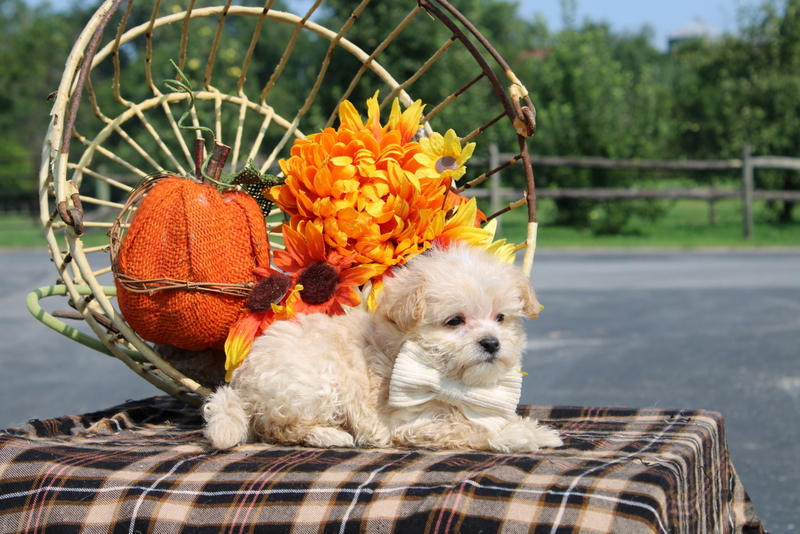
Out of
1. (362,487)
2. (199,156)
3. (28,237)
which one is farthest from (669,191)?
(362,487)

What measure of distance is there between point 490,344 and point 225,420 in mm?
715

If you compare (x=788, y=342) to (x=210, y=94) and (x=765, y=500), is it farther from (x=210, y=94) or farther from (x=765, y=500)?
(x=210, y=94)

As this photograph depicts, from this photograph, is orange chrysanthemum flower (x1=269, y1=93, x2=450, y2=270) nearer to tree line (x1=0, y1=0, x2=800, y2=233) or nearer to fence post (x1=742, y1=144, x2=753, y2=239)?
tree line (x1=0, y1=0, x2=800, y2=233)

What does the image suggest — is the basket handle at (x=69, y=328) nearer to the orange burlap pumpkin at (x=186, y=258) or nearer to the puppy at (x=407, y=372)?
the orange burlap pumpkin at (x=186, y=258)

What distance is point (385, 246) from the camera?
2.23m

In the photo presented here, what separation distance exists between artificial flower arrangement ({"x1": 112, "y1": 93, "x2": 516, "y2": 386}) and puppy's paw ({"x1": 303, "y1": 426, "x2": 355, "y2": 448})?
0.29 meters

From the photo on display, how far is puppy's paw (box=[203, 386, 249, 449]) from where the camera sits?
195cm

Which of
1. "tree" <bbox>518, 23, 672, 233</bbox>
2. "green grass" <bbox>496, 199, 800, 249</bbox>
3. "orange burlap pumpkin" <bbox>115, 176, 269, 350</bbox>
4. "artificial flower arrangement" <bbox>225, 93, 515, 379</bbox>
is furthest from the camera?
"tree" <bbox>518, 23, 672, 233</bbox>

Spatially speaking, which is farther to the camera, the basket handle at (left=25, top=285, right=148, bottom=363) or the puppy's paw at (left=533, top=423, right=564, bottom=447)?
the basket handle at (left=25, top=285, right=148, bottom=363)

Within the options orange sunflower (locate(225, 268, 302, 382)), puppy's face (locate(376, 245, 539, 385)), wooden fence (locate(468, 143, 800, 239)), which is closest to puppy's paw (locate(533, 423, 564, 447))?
puppy's face (locate(376, 245, 539, 385))

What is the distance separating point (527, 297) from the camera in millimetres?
1965

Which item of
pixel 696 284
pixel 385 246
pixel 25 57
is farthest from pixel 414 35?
pixel 25 57

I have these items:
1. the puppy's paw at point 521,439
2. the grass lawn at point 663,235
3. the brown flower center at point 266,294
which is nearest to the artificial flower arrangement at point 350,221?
the brown flower center at point 266,294

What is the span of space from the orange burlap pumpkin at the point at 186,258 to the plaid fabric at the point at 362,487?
338 millimetres
